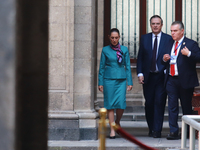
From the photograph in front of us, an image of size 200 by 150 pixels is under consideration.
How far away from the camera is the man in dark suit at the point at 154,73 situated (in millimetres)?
7969

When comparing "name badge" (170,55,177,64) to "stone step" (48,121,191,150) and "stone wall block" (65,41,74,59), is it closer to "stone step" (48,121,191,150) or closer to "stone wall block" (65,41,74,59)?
"stone step" (48,121,191,150)

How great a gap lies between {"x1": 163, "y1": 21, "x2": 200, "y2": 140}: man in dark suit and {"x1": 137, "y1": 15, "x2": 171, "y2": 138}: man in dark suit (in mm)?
277

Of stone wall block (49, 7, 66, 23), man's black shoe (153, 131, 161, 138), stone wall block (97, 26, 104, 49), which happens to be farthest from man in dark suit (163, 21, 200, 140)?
stone wall block (97, 26, 104, 49)

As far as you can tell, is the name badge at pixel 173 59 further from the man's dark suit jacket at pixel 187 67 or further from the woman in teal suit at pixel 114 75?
the woman in teal suit at pixel 114 75

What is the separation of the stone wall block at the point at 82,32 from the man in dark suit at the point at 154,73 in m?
1.02

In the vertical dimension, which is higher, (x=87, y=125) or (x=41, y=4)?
(x=41, y=4)

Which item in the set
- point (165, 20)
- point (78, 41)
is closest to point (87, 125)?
point (78, 41)

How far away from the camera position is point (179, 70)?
295 inches

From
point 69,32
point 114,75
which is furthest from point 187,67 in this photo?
point 69,32

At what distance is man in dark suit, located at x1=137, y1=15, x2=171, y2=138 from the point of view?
7969 millimetres

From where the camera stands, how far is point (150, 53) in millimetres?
8086

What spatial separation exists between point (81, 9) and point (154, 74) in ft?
5.54

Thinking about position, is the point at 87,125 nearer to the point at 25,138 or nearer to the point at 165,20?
the point at 165,20

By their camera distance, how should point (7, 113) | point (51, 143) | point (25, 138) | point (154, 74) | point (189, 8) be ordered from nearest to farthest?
point (7, 113) → point (25, 138) → point (51, 143) → point (154, 74) → point (189, 8)
